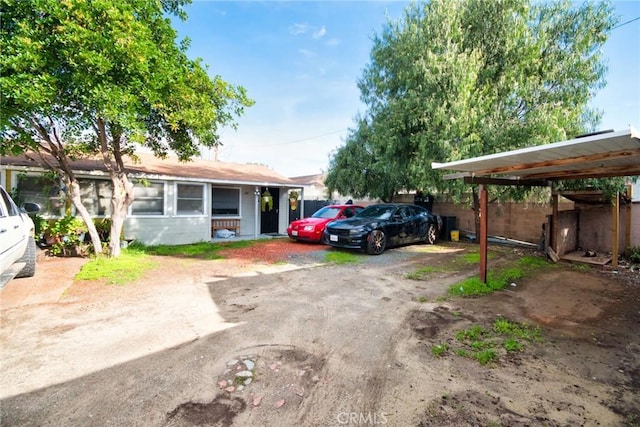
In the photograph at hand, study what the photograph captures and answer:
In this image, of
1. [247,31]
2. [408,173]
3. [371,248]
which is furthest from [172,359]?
[247,31]

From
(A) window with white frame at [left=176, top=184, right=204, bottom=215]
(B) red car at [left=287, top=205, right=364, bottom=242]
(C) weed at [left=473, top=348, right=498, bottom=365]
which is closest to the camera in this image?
(C) weed at [left=473, top=348, right=498, bottom=365]

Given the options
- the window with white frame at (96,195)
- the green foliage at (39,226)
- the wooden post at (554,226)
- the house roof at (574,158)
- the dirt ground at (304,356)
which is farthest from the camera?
the window with white frame at (96,195)

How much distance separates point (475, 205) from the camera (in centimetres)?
1191

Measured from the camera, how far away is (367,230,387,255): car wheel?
9273 mm

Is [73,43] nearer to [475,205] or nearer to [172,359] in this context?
[172,359]

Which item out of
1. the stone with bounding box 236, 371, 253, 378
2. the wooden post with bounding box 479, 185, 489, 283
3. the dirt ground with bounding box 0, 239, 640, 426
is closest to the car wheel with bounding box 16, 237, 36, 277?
the dirt ground with bounding box 0, 239, 640, 426

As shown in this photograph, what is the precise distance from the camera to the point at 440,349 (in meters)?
3.47

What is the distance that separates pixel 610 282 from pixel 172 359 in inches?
323

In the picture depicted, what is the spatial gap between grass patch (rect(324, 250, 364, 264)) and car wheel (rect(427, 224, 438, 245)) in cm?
368

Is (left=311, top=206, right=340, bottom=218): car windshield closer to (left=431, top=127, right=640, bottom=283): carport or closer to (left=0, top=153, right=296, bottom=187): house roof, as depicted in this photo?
(left=0, top=153, right=296, bottom=187): house roof

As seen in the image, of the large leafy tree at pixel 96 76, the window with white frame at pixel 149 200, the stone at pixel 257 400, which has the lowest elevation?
the stone at pixel 257 400

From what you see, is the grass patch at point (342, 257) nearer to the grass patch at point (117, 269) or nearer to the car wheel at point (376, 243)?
the car wheel at point (376, 243)

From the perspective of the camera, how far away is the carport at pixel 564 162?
3.82m

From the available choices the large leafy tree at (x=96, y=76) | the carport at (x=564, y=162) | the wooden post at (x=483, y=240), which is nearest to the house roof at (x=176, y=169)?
the large leafy tree at (x=96, y=76)
